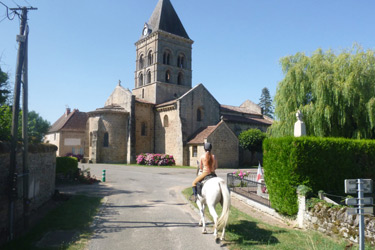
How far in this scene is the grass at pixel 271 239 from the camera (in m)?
6.32

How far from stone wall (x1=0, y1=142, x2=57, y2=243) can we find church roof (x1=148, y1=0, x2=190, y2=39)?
3098 cm

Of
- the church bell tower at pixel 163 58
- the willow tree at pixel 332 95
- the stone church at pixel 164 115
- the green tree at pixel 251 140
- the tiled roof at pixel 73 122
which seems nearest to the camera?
the willow tree at pixel 332 95

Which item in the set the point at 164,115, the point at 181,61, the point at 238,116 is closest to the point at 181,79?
the point at 181,61

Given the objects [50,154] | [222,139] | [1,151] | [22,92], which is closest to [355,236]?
[1,151]

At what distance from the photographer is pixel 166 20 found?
39344mm

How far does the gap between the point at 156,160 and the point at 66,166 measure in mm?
16127

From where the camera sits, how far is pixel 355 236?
662 cm

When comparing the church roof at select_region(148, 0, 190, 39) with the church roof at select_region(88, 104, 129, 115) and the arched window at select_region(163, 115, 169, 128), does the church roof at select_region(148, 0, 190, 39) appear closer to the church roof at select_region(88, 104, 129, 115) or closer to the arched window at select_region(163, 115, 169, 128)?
the church roof at select_region(88, 104, 129, 115)

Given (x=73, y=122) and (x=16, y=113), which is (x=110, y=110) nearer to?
(x=73, y=122)

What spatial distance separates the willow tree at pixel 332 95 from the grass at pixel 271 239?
9.82m

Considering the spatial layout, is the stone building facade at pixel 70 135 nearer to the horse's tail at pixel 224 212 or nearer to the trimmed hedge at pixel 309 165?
the trimmed hedge at pixel 309 165

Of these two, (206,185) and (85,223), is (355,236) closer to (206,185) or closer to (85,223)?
(206,185)

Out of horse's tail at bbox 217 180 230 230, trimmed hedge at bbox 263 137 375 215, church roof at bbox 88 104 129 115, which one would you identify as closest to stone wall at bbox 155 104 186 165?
church roof at bbox 88 104 129 115

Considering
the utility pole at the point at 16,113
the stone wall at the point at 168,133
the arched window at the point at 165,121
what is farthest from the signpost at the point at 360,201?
the arched window at the point at 165,121
